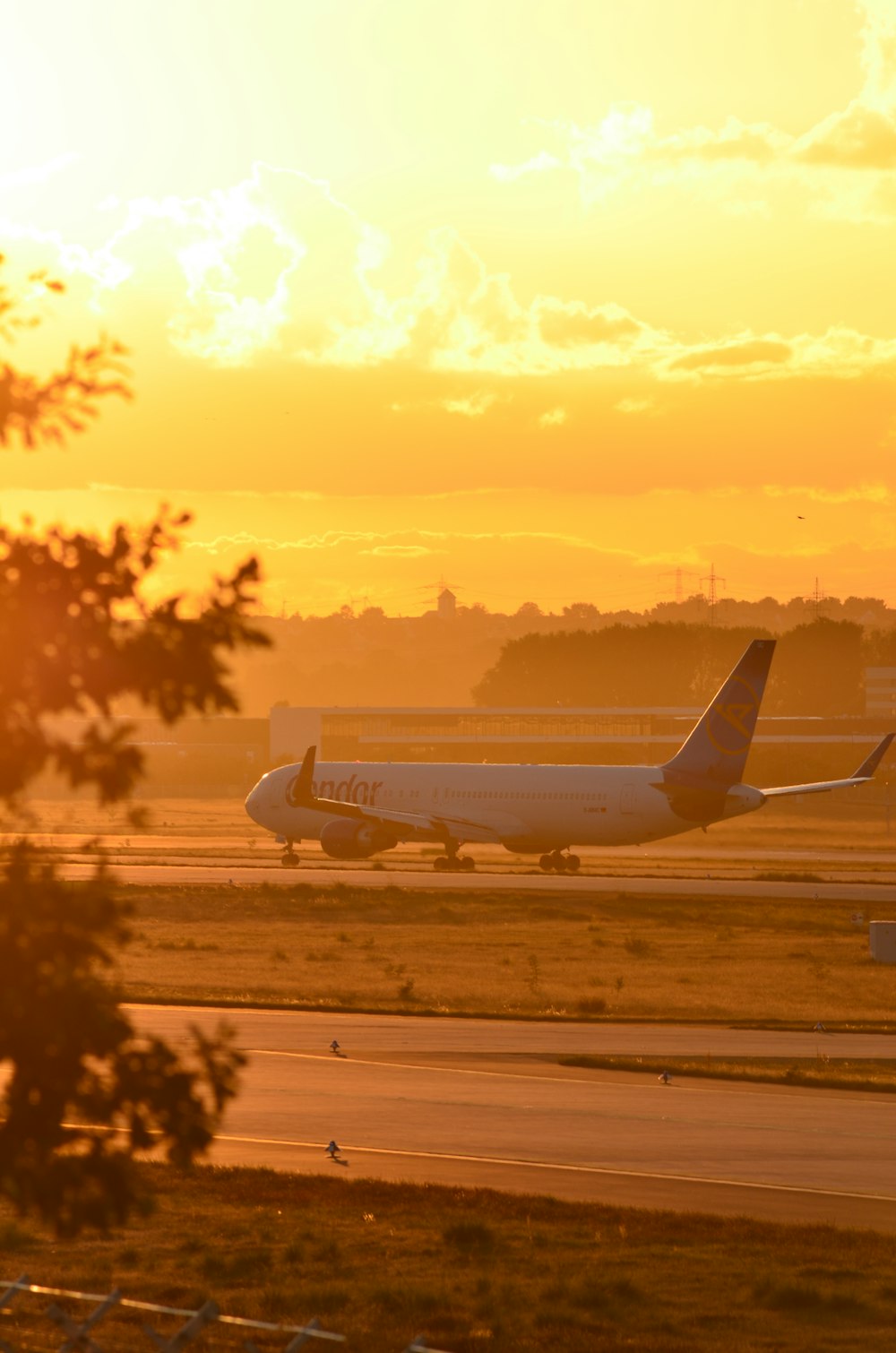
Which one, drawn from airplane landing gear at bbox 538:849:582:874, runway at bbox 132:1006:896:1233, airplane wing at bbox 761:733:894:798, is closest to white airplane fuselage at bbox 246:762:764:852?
airplane landing gear at bbox 538:849:582:874

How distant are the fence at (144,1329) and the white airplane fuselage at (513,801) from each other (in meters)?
66.3

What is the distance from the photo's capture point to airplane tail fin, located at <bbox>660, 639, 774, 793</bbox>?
261 ft

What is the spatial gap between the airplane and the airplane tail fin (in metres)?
0.04

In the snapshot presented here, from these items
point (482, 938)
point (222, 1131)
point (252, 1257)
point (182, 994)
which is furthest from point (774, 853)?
point (252, 1257)

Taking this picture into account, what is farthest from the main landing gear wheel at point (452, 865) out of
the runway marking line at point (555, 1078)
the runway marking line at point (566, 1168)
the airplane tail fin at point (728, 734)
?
the runway marking line at point (566, 1168)

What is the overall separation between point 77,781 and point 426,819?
7862 centimetres

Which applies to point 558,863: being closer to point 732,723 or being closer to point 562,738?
point 732,723

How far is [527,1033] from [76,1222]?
27.0 meters

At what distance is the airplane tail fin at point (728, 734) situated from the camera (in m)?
79.7

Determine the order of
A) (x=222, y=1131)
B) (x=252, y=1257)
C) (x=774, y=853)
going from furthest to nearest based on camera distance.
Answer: (x=774, y=853)
(x=222, y=1131)
(x=252, y=1257)

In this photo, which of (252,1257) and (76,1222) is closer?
(76,1222)

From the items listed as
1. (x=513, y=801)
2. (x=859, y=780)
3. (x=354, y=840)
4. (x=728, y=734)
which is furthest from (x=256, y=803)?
(x=859, y=780)

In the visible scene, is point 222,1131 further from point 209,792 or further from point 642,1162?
point 209,792

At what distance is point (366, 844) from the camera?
8769 centimetres
